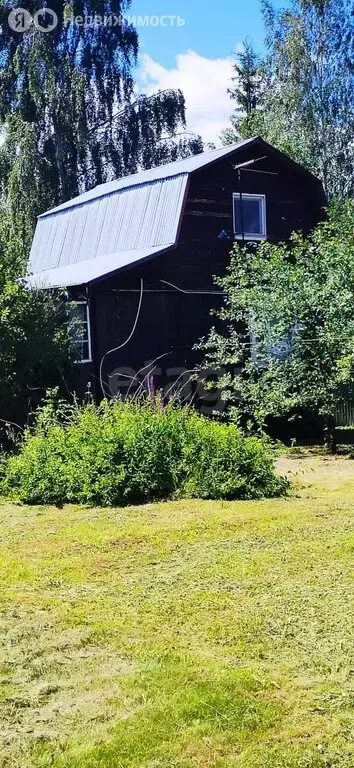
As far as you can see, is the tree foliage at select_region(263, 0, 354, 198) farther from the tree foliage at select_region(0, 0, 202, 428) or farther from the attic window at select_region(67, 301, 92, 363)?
the attic window at select_region(67, 301, 92, 363)

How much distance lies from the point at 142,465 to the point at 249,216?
36.5 ft

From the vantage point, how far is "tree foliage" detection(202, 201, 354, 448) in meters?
12.7

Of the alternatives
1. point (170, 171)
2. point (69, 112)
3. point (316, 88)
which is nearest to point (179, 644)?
point (170, 171)

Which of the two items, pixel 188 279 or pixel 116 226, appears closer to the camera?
pixel 188 279

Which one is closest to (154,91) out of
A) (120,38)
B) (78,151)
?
(120,38)

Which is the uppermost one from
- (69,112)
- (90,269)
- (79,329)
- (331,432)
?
(69,112)

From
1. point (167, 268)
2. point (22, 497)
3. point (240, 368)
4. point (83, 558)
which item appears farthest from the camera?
point (167, 268)

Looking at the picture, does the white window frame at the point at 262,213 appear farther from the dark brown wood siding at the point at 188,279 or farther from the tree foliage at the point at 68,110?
the tree foliage at the point at 68,110

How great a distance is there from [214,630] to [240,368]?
10.8m

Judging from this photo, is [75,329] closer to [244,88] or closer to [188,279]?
[188,279]

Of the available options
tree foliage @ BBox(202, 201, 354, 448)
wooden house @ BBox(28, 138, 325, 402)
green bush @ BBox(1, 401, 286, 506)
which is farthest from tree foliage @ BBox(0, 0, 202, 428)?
green bush @ BBox(1, 401, 286, 506)

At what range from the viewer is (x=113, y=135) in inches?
1160

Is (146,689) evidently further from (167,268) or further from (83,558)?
(167,268)

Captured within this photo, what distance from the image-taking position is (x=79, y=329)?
13.9 metres
